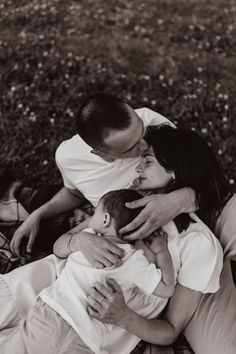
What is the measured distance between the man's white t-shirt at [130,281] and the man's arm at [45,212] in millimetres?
487

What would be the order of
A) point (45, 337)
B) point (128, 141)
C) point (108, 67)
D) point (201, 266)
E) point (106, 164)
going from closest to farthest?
point (45, 337)
point (201, 266)
point (128, 141)
point (106, 164)
point (108, 67)

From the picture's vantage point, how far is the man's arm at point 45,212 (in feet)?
7.50

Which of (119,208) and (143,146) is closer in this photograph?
(119,208)

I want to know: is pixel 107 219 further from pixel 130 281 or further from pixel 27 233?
pixel 27 233

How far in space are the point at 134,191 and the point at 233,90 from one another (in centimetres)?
201

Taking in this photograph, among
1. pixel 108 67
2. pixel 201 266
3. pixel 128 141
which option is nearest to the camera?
pixel 201 266

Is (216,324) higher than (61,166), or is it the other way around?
(61,166)

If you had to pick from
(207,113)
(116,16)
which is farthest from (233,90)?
(116,16)

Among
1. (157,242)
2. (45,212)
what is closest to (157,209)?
(157,242)

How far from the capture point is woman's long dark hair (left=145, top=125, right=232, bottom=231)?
1.94 m

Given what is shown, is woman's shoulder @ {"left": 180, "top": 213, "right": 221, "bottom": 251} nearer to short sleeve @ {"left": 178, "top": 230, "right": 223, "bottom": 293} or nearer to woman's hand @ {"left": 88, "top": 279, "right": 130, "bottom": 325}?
short sleeve @ {"left": 178, "top": 230, "right": 223, "bottom": 293}

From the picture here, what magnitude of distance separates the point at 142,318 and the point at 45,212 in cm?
76

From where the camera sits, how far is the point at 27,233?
2.30 metres

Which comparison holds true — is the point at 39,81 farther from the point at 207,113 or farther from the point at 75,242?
the point at 75,242
